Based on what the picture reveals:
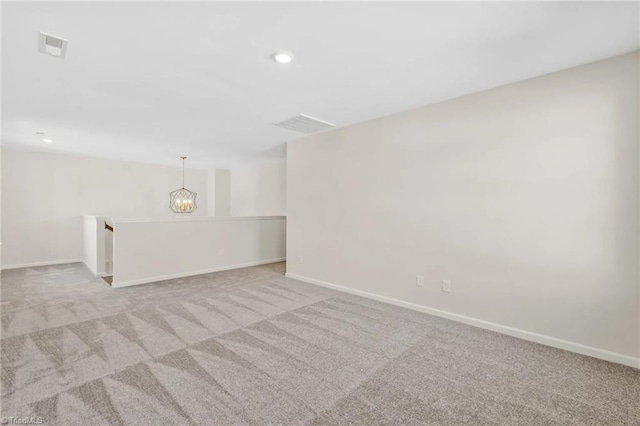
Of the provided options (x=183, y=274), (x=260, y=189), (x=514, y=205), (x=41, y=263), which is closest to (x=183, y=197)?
(x=260, y=189)

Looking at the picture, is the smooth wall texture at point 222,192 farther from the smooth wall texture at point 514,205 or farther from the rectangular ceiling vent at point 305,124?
the smooth wall texture at point 514,205

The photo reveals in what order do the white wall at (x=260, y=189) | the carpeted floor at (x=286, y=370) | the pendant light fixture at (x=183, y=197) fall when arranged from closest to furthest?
the carpeted floor at (x=286, y=370) → the white wall at (x=260, y=189) → the pendant light fixture at (x=183, y=197)

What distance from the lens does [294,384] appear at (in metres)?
2.00

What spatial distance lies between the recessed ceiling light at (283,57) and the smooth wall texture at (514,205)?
176cm

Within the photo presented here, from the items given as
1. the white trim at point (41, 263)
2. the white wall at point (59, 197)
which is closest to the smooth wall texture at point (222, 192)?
the white wall at point (59, 197)

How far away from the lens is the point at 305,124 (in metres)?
4.08

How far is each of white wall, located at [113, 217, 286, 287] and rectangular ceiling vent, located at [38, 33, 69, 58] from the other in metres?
2.74

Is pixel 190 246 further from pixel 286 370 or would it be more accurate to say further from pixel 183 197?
pixel 286 370

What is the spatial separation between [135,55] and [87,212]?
A: 594cm

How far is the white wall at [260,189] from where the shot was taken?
6.97m

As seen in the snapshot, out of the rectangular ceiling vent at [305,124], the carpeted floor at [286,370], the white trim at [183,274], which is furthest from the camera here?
the white trim at [183,274]

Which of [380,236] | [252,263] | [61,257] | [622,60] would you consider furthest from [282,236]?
[622,60]

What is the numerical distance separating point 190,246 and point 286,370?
3.71 m

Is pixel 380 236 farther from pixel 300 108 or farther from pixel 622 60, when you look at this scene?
pixel 622 60
